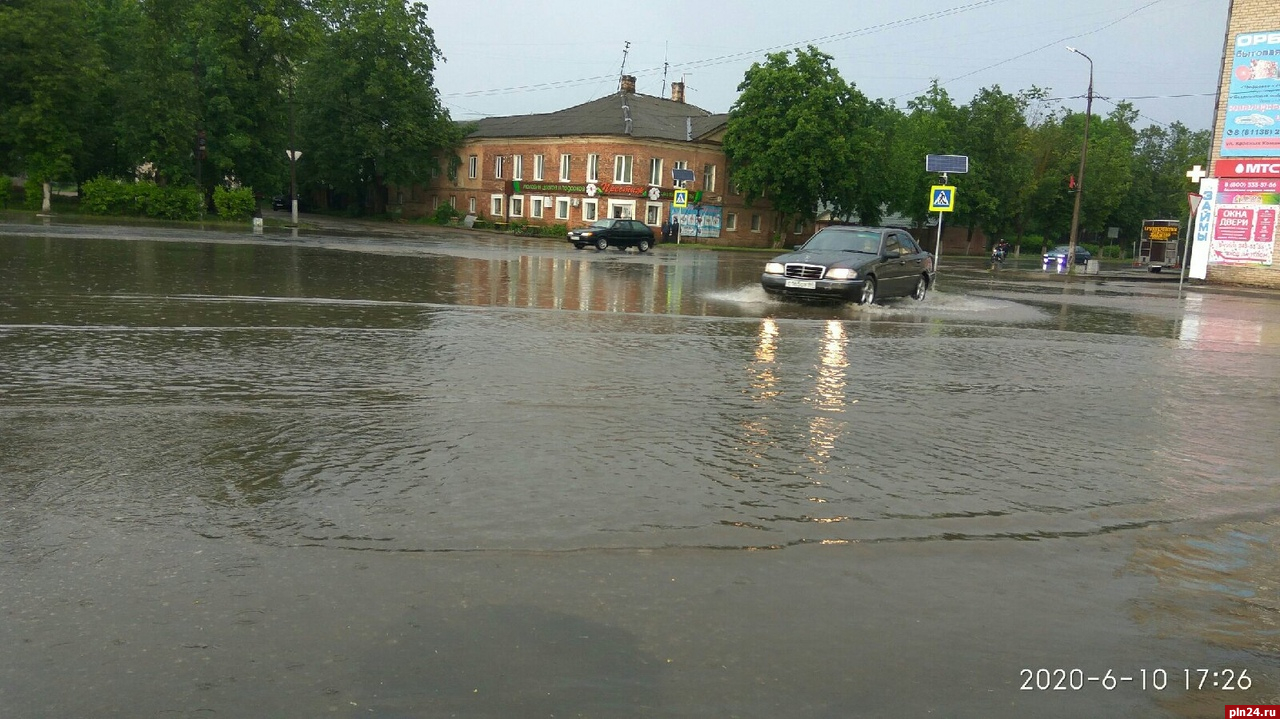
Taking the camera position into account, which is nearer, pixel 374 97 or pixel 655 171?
pixel 655 171

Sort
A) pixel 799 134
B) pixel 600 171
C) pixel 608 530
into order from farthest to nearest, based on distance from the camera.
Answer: pixel 600 171 → pixel 799 134 → pixel 608 530

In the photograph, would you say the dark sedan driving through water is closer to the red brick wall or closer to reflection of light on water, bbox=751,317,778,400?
reflection of light on water, bbox=751,317,778,400

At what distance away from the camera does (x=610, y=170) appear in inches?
2606

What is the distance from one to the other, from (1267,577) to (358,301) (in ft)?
43.4

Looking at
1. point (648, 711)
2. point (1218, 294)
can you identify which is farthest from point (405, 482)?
point (1218, 294)

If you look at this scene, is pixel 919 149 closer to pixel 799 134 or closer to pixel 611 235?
pixel 799 134

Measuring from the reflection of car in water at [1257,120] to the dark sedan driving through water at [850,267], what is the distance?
2394cm

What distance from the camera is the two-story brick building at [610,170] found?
66250mm

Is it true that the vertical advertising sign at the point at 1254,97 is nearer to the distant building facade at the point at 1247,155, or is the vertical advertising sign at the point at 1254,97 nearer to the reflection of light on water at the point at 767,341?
the distant building facade at the point at 1247,155

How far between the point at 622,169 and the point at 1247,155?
3808cm

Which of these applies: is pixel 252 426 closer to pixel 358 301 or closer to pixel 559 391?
pixel 559 391

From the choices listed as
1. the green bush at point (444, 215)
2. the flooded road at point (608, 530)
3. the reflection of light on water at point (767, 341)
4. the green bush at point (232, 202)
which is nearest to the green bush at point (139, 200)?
the green bush at point (232, 202)

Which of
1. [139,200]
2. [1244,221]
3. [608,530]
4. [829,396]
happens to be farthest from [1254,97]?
[139,200]

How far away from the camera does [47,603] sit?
387cm
